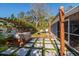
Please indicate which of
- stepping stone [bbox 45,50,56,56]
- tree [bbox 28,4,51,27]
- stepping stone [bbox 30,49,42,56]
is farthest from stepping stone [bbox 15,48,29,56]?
tree [bbox 28,4,51,27]

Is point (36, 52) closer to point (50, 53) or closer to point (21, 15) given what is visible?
point (50, 53)

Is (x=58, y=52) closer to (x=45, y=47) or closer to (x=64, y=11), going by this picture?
(x=45, y=47)

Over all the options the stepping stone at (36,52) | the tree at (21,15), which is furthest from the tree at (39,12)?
the stepping stone at (36,52)

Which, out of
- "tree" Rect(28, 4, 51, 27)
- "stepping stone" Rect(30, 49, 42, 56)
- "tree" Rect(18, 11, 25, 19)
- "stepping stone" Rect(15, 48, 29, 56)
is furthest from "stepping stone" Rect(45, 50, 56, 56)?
"tree" Rect(18, 11, 25, 19)

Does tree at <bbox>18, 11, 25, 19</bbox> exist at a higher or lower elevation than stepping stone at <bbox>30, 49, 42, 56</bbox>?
higher

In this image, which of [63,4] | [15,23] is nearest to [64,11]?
[63,4]

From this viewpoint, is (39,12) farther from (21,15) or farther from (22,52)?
(22,52)

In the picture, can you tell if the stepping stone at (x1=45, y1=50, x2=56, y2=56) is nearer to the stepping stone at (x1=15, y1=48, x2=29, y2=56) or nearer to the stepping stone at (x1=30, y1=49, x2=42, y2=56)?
the stepping stone at (x1=30, y1=49, x2=42, y2=56)

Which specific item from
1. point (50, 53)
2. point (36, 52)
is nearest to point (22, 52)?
point (36, 52)

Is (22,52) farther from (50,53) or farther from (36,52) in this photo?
(50,53)

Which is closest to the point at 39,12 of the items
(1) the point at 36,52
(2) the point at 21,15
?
(2) the point at 21,15

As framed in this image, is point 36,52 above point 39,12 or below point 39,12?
below

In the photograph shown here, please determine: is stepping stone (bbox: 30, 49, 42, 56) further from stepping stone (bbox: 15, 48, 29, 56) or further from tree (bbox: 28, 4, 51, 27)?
tree (bbox: 28, 4, 51, 27)

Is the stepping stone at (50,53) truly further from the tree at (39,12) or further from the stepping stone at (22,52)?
the tree at (39,12)
